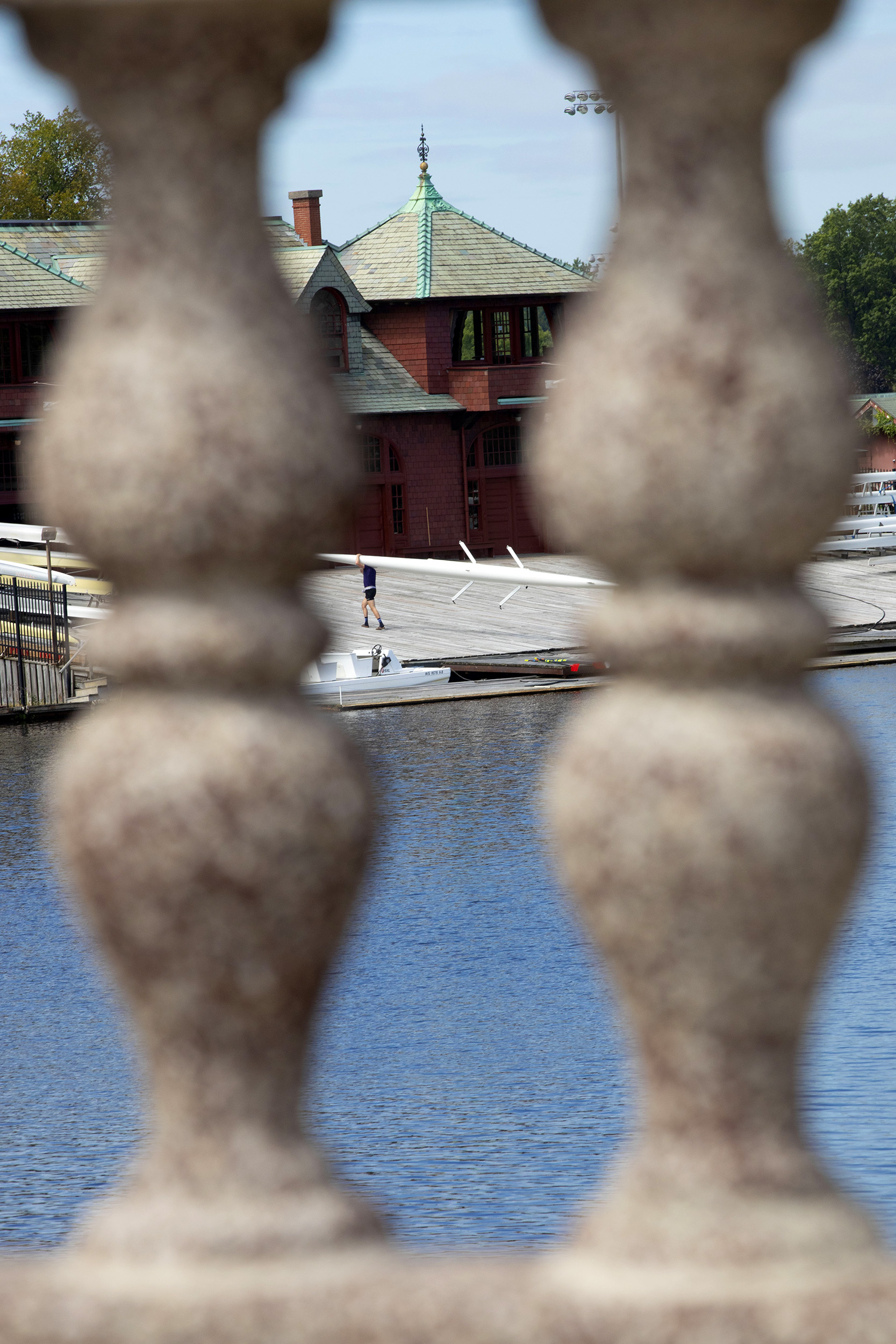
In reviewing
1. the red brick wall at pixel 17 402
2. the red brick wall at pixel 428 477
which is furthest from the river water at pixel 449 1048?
the red brick wall at pixel 428 477

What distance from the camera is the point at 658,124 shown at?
1807 mm

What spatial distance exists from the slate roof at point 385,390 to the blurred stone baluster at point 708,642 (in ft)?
174

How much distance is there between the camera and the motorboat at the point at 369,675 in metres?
41.2

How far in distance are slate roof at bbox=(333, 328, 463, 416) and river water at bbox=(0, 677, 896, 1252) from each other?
25476 millimetres

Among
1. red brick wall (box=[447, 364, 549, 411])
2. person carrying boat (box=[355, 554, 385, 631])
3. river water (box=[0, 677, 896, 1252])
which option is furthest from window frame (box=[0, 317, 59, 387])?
river water (box=[0, 677, 896, 1252])

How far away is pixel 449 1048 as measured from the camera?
20.3m

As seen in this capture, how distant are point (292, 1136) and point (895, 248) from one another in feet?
444

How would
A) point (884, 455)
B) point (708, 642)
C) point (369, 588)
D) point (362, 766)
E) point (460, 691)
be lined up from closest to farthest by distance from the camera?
point (708, 642), point (362, 766), point (460, 691), point (369, 588), point (884, 455)

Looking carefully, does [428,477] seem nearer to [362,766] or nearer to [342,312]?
[342,312]

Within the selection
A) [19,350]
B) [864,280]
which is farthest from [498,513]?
[864,280]

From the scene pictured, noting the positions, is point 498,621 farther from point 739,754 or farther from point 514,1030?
point 739,754

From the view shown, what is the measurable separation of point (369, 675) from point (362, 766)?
129 feet

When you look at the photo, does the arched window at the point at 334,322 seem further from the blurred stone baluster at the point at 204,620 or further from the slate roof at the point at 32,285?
the blurred stone baluster at the point at 204,620

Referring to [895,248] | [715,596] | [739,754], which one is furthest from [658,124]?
[895,248]
